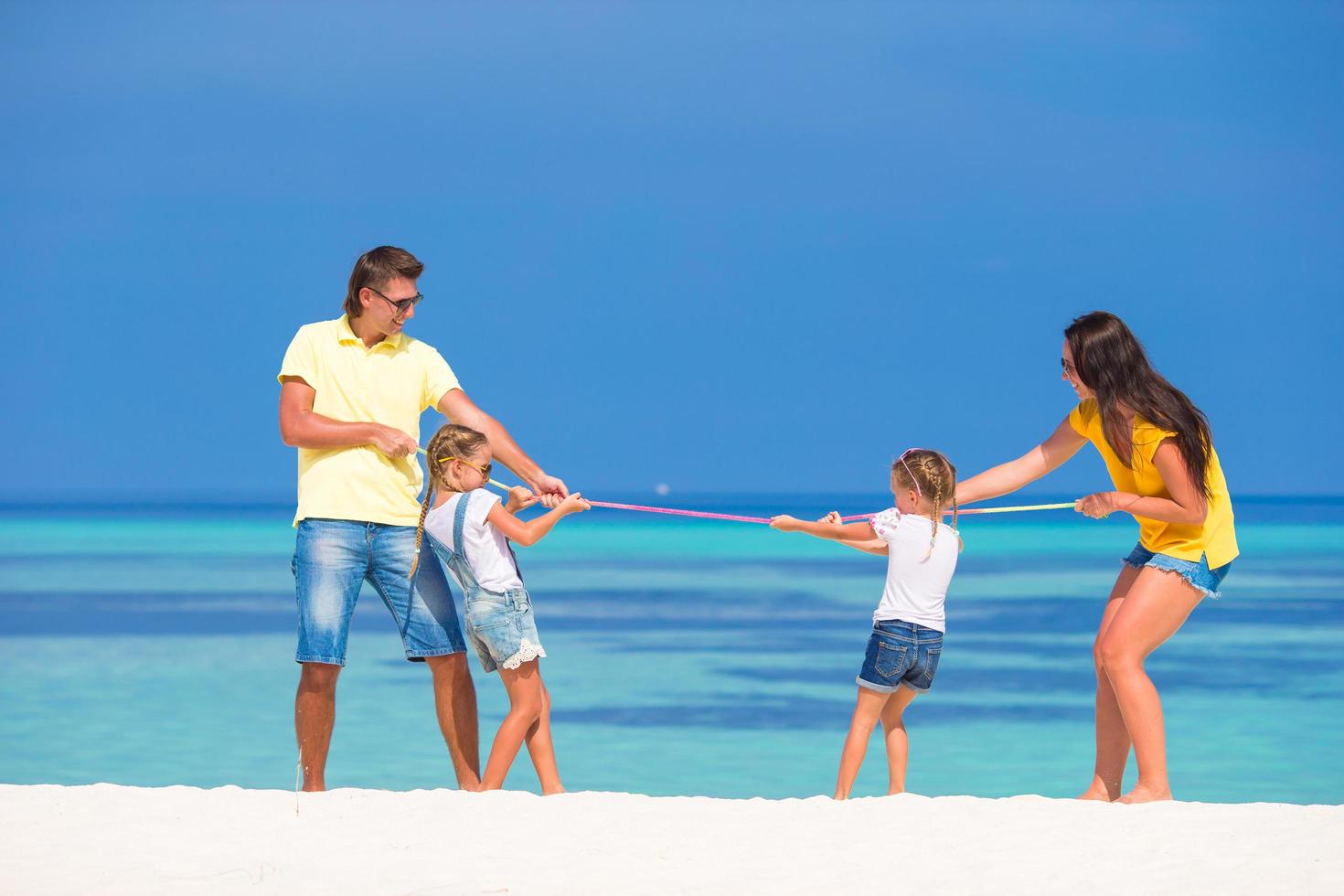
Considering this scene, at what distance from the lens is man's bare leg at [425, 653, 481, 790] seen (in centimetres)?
503

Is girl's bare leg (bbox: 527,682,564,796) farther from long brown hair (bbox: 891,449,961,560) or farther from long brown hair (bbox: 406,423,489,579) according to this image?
long brown hair (bbox: 891,449,961,560)

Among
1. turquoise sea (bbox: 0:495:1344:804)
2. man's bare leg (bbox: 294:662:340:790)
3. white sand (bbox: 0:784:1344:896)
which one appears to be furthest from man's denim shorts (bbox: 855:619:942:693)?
turquoise sea (bbox: 0:495:1344:804)

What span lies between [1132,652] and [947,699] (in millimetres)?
5046

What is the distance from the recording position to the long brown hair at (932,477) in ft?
16.2

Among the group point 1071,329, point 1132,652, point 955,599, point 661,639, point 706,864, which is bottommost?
point 706,864

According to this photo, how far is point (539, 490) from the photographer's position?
5160 mm

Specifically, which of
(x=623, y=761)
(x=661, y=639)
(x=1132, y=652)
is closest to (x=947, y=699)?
(x=623, y=761)

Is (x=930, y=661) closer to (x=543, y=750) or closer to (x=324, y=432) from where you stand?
(x=543, y=750)

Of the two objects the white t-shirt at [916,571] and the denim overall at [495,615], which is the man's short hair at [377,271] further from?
the white t-shirt at [916,571]

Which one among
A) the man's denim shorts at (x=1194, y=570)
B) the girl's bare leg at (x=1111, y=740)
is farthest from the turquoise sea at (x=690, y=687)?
the man's denim shorts at (x=1194, y=570)

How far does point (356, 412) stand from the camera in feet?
16.1

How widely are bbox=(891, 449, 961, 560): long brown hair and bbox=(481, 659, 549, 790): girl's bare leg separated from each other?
139cm

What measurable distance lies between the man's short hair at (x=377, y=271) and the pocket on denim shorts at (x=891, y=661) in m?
2.00

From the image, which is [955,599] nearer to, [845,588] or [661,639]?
[845,588]
